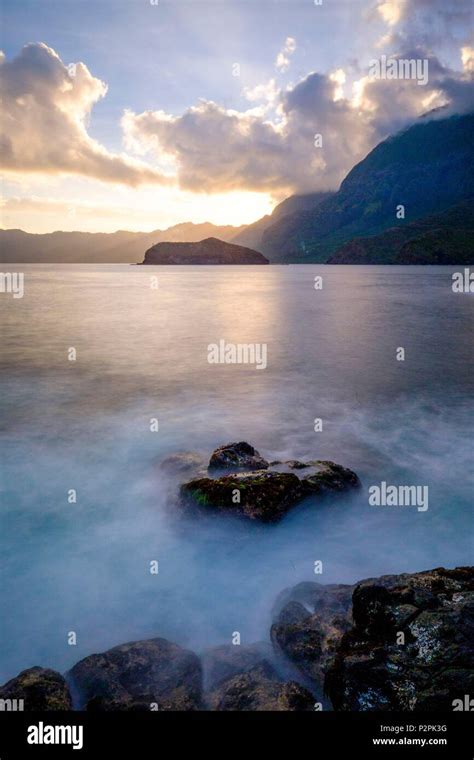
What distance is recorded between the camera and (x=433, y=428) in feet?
48.0

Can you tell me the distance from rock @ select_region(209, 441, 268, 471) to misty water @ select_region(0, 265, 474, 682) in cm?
164

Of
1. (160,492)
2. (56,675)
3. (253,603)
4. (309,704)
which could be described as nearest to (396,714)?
(309,704)

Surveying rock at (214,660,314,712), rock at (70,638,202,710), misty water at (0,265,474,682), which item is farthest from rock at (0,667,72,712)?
rock at (214,660,314,712)

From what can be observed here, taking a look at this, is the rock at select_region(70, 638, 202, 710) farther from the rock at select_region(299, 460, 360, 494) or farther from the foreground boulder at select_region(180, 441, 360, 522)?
the rock at select_region(299, 460, 360, 494)

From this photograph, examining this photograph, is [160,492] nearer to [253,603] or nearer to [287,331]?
[253,603]

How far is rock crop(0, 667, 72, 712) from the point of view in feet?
17.9

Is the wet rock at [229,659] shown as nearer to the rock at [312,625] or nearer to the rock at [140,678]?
the rock at [140,678]

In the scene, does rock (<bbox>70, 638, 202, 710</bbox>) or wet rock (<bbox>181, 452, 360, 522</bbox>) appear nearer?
rock (<bbox>70, 638, 202, 710</bbox>)

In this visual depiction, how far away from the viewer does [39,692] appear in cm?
553

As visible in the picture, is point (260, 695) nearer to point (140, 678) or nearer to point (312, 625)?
point (312, 625)

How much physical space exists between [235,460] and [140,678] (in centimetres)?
581

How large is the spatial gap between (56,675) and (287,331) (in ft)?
102

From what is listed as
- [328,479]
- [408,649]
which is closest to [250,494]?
[328,479]

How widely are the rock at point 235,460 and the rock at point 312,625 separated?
12.6 ft
